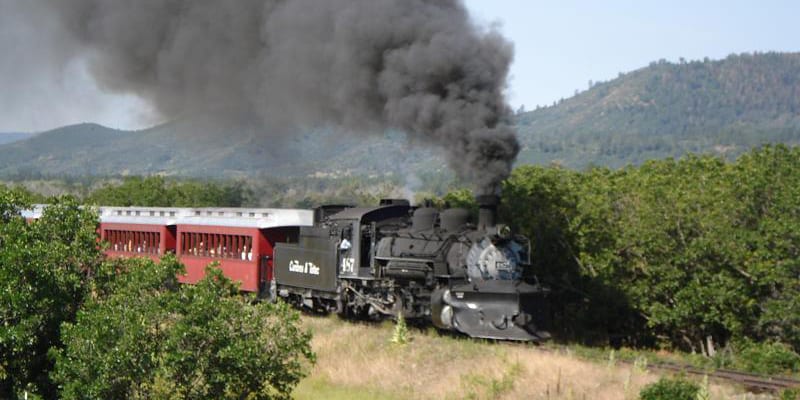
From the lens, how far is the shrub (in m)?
11.9

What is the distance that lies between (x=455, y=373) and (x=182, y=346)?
5.29 m

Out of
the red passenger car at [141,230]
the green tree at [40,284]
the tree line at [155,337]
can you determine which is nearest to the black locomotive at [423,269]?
the tree line at [155,337]

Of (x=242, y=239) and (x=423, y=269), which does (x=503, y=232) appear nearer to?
(x=423, y=269)

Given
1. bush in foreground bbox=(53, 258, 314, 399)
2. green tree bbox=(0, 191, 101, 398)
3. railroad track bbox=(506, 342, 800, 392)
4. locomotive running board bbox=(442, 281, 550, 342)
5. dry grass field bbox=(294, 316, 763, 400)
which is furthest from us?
locomotive running board bbox=(442, 281, 550, 342)

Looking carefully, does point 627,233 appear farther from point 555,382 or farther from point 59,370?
point 59,370

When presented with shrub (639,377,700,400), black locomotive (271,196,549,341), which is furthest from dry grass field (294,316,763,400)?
shrub (639,377,700,400)

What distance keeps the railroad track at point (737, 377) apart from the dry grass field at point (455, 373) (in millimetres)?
513

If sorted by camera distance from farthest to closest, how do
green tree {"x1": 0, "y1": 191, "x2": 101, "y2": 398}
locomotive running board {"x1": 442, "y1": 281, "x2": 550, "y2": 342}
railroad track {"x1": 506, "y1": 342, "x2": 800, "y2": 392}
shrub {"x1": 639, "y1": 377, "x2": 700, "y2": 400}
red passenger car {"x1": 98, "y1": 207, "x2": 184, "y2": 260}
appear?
red passenger car {"x1": 98, "y1": 207, "x2": 184, "y2": 260}, locomotive running board {"x1": 442, "y1": 281, "x2": 550, "y2": 342}, railroad track {"x1": 506, "y1": 342, "x2": 800, "y2": 392}, green tree {"x1": 0, "y1": 191, "x2": 101, "y2": 398}, shrub {"x1": 639, "y1": 377, "x2": 700, "y2": 400}

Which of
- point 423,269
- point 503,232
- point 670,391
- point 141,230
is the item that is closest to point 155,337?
point 423,269

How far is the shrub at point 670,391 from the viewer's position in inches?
468

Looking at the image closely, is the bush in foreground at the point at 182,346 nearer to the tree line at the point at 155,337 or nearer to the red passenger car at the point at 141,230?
the tree line at the point at 155,337

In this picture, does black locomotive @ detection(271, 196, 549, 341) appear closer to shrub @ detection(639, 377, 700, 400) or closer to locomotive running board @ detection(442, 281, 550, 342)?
locomotive running board @ detection(442, 281, 550, 342)

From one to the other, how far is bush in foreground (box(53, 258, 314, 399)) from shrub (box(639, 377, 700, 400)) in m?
4.79

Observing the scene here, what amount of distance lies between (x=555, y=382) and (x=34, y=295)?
8006 mm
